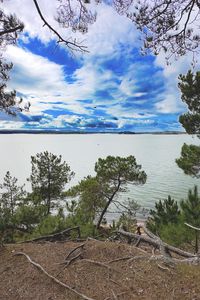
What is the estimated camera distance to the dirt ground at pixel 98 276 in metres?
3.17

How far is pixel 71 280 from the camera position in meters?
3.46

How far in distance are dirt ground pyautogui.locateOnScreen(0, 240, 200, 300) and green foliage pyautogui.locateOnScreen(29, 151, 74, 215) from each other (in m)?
16.0

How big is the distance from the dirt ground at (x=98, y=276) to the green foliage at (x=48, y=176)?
15983 millimetres

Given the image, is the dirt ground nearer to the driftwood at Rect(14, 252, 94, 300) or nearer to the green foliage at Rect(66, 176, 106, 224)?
the driftwood at Rect(14, 252, 94, 300)

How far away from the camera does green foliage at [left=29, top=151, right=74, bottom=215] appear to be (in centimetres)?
2014

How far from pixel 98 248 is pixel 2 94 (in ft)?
11.3

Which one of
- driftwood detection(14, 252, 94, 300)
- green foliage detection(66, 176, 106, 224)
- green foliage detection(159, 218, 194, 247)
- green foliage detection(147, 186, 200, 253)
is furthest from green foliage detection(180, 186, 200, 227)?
green foliage detection(66, 176, 106, 224)

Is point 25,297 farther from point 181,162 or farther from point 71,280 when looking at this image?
point 181,162

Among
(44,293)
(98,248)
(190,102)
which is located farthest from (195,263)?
(190,102)

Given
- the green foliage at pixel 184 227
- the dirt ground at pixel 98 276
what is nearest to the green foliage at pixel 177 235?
the green foliage at pixel 184 227

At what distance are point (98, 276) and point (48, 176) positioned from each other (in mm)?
17181

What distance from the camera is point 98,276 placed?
138 inches

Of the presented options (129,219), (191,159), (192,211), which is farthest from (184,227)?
(129,219)

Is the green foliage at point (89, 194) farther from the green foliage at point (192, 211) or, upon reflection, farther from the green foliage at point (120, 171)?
the green foliage at point (192, 211)
